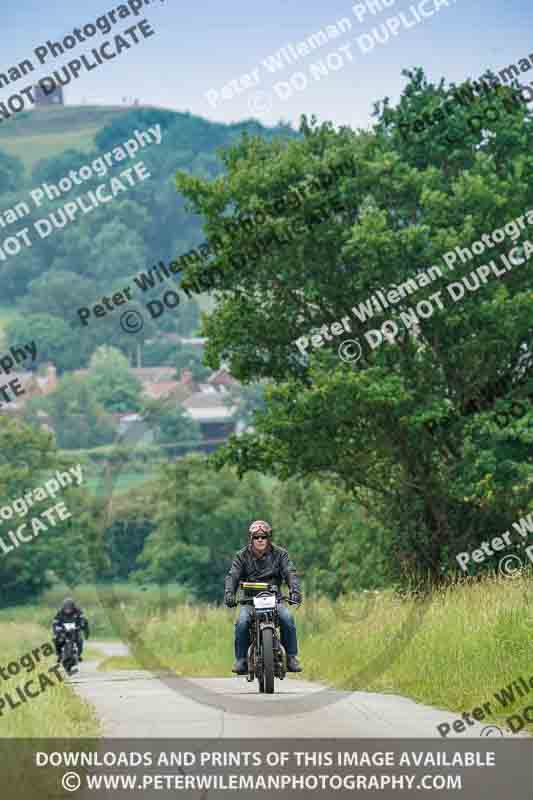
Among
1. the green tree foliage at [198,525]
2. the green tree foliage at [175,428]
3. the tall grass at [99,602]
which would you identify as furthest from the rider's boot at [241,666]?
the green tree foliage at [175,428]

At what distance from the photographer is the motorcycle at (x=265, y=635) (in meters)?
13.8

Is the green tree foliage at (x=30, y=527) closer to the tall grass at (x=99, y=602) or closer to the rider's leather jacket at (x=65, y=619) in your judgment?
the tall grass at (x=99, y=602)

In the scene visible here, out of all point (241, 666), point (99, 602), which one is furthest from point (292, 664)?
point (99, 602)

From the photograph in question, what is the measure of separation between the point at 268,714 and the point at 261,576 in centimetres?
127

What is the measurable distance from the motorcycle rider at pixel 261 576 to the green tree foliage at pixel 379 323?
17.6 m

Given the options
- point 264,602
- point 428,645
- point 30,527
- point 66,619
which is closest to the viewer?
point 264,602

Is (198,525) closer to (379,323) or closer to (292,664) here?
(379,323)

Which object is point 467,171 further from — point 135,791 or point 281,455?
point 135,791

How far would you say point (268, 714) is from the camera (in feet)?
44.6

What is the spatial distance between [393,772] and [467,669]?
5389 mm

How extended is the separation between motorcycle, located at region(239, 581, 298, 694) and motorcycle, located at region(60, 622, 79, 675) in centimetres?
1241

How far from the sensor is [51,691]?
1503 centimetres

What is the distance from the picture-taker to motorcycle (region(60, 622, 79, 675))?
2611 cm

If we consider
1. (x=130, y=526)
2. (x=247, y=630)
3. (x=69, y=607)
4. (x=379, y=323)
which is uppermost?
(x=130, y=526)
